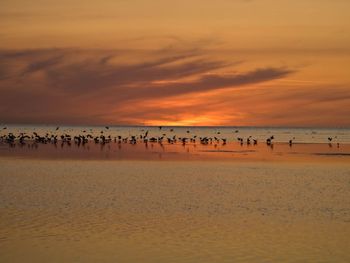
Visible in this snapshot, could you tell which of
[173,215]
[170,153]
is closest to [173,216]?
[173,215]

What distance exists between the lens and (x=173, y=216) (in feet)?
74.9

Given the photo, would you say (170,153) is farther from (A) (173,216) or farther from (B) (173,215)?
(A) (173,216)

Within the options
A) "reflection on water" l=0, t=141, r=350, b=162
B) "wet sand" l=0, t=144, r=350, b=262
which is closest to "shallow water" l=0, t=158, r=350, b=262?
"wet sand" l=0, t=144, r=350, b=262

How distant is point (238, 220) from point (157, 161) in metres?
28.2

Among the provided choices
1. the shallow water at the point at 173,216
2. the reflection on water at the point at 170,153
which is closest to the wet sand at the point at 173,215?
the shallow water at the point at 173,216

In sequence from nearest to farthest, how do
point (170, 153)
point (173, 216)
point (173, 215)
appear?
point (173, 216), point (173, 215), point (170, 153)

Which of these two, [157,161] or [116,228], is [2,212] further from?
[157,161]

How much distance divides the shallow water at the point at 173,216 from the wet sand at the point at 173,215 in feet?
0.12

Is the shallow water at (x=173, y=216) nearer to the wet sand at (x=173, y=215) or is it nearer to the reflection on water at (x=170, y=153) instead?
the wet sand at (x=173, y=215)

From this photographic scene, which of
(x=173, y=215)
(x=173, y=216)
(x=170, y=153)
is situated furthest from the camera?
(x=170, y=153)

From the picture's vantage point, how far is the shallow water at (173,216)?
57.0 feet

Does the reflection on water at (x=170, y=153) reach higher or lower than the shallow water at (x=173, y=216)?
higher

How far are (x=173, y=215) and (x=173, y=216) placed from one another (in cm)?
22

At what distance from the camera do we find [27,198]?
26.9 meters
